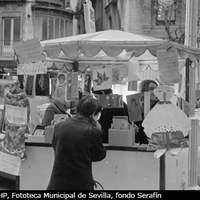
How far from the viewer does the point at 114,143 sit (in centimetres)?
590

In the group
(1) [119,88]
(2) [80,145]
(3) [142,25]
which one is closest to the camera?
(2) [80,145]

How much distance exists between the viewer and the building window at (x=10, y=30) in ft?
108

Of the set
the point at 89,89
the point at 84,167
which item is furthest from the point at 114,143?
the point at 89,89

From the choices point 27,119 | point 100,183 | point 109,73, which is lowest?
point 100,183

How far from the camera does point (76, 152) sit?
418 centimetres

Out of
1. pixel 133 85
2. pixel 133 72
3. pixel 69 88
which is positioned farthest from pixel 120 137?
pixel 133 85

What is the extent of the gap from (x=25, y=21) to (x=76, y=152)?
1198 inches

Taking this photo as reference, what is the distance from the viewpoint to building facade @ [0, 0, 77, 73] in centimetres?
3278

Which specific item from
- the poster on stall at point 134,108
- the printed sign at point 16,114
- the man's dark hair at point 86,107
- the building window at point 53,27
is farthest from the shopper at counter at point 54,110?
the building window at point 53,27

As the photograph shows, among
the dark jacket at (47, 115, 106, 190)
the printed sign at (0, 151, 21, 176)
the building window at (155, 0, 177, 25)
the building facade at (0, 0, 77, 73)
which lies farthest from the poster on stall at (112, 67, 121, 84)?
the building facade at (0, 0, 77, 73)

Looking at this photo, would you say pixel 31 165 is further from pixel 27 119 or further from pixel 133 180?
pixel 133 180

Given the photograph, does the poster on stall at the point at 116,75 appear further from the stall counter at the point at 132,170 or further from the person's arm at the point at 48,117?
the stall counter at the point at 132,170

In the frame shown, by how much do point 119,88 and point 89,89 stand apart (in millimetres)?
1036

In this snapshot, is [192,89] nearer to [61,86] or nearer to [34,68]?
[61,86]
